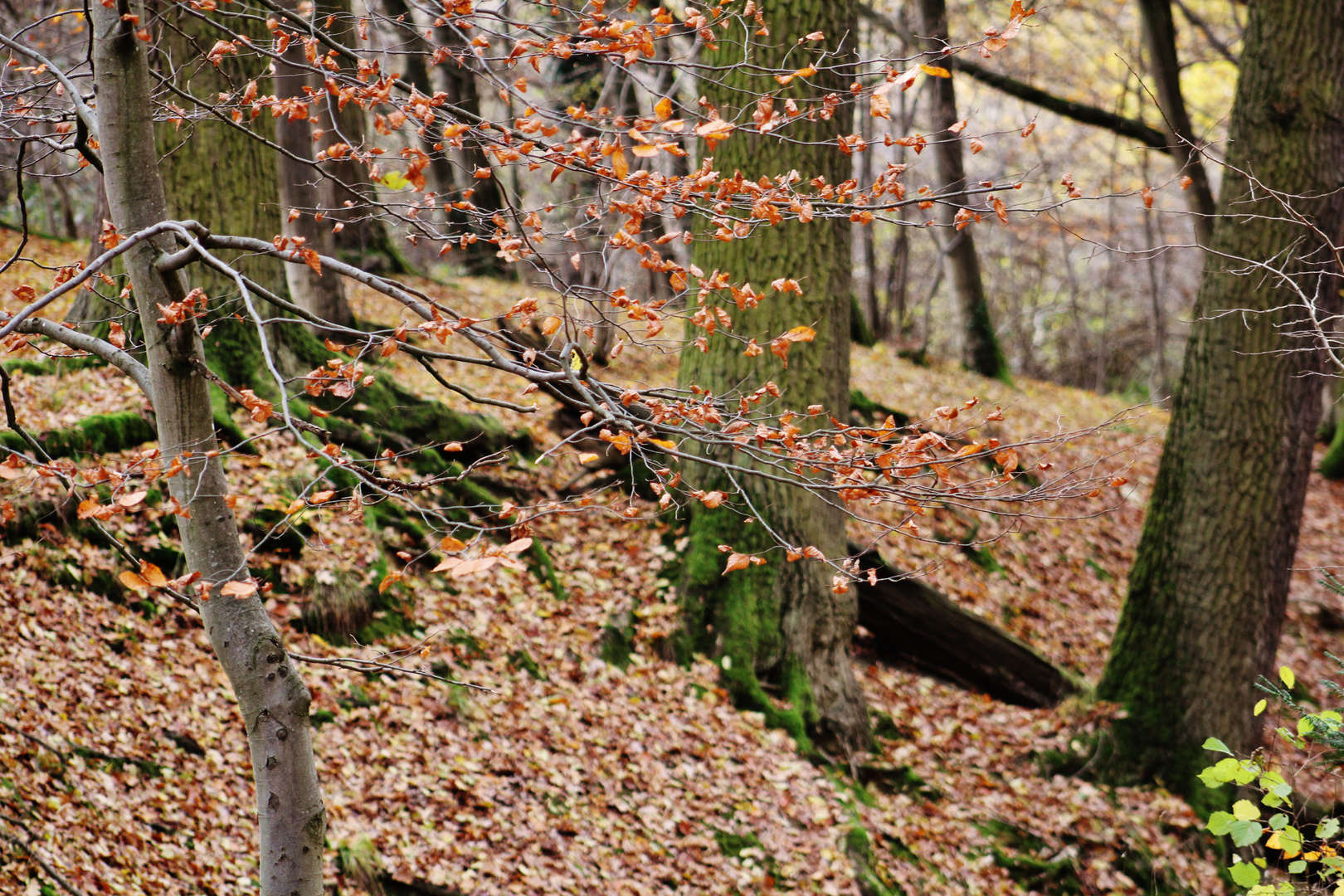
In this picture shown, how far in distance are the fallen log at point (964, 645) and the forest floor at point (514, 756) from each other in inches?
9.2

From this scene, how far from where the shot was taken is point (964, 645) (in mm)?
7844

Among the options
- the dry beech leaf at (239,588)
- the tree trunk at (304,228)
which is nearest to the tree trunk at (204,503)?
the dry beech leaf at (239,588)

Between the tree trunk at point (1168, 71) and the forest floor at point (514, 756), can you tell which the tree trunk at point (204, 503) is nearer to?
the forest floor at point (514, 756)

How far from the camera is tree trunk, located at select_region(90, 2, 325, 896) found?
2816mm

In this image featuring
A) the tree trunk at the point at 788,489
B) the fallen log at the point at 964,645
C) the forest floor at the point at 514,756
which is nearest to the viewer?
the forest floor at the point at 514,756

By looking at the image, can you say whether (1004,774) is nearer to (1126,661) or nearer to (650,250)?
(1126,661)

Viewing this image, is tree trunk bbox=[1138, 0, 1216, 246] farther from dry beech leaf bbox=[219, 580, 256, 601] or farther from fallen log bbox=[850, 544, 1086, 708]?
dry beech leaf bbox=[219, 580, 256, 601]

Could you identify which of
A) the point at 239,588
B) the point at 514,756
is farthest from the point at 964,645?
the point at 239,588

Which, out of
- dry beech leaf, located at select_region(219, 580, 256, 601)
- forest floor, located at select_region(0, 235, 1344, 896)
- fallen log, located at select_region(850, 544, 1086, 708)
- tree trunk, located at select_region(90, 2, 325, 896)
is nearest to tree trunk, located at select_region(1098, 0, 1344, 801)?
forest floor, located at select_region(0, 235, 1344, 896)

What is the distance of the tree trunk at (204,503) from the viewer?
2.82m

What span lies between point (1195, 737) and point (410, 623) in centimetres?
563

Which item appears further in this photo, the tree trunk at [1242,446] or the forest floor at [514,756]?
the tree trunk at [1242,446]

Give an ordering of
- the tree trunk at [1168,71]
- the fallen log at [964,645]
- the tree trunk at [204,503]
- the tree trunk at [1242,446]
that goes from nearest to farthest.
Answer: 1. the tree trunk at [204,503]
2. the tree trunk at [1242,446]
3. the fallen log at [964,645]
4. the tree trunk at [1168,71]

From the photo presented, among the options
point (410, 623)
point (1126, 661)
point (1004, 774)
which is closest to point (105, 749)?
point (410, 623)
